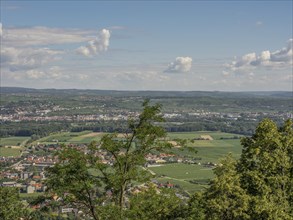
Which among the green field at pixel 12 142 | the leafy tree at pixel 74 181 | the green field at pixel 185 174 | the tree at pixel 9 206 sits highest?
the leafy tree at pixel 74 181

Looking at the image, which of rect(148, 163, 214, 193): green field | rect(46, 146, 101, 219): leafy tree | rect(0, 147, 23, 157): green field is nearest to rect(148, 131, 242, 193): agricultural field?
rect(148, 163, 214, 193): green field

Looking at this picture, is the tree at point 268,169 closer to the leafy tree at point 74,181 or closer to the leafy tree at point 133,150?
the leafy tree at point 133,150

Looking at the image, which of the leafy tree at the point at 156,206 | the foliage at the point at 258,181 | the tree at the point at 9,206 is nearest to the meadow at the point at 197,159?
the tree at the point at 9,206

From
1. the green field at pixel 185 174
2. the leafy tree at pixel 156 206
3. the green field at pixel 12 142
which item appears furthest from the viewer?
the green field at pixel 12 142

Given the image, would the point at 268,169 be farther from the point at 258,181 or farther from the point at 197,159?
the point at 197,159

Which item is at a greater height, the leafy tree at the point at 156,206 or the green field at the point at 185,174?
the leafy tree at the point at 156,206

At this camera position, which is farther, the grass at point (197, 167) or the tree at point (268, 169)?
the grass at point (197, 167)
